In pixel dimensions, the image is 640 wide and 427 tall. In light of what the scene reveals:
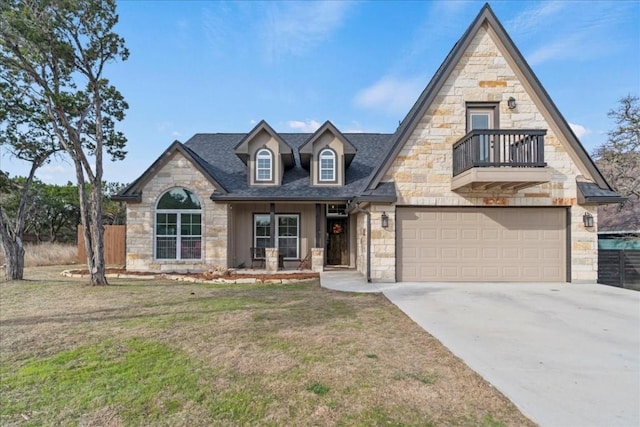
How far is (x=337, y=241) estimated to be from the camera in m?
14.9

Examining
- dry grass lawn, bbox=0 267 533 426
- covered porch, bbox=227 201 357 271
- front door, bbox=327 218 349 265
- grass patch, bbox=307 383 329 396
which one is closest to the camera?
dry grass lawn, bbox=0 267 533 426

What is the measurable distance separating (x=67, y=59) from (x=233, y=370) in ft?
33.6

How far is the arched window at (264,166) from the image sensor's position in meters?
13.8

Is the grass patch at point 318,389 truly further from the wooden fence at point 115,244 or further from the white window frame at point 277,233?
the wooden fence at point 115,244

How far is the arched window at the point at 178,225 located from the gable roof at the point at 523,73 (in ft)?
23.2

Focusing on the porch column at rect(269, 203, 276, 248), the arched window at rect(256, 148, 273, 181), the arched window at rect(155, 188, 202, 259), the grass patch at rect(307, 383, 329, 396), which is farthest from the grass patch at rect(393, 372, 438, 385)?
the arched window at rect(256, 148, 273, 181)

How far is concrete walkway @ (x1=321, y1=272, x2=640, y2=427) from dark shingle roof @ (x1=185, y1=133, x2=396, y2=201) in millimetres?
3917

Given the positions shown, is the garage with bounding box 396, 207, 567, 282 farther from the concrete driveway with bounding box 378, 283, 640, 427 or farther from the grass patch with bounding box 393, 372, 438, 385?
the grass patch with bounding box 393, 372, 438, 385

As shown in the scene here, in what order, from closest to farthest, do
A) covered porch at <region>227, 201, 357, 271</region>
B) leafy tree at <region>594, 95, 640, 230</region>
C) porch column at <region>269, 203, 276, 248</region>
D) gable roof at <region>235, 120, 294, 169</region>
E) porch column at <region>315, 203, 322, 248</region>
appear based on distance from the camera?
porch column at <region>269, 203, 276, 248</region> → gable roof at <region>235, 120, 294, 169</region> → porch column at <region>315, 203, 322, 248</region> → covered porch at <region>227, 201, 357, 271</region> → leafy tree at <region>594, 95, 640, 230</region>

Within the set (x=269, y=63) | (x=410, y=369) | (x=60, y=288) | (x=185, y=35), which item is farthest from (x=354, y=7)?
(x=60, y=288)

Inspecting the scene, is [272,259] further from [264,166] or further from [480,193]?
[480,193]

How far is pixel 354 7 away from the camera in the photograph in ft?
38.9

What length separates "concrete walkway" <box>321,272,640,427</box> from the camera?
10.2ft

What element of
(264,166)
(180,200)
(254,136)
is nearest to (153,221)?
(180,200)
